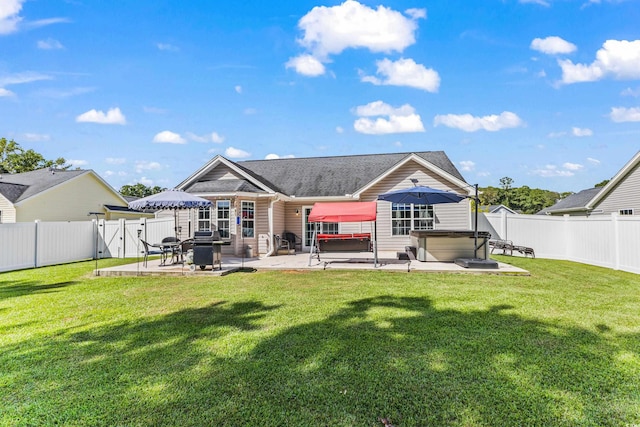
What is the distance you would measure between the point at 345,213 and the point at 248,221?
5.74 metres

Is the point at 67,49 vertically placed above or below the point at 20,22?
below

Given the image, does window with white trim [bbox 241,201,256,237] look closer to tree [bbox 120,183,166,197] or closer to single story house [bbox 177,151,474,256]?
single story house [bbox 177,151,474,256]

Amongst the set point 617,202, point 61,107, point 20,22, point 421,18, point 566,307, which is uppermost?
point 421,18

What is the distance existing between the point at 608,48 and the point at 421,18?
8.94 meters

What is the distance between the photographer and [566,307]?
219 inches

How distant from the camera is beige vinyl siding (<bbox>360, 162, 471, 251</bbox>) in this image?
1475 centimetres

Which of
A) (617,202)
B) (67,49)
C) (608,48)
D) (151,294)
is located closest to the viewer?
(151,294)

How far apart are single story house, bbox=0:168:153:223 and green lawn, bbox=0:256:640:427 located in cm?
1636

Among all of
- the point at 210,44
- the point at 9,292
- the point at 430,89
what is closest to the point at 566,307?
the point at 9,292

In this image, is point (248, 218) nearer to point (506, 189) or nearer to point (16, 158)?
point (16, 158)

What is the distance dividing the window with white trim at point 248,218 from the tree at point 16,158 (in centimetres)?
3635

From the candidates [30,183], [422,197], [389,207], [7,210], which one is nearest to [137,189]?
[30,183]

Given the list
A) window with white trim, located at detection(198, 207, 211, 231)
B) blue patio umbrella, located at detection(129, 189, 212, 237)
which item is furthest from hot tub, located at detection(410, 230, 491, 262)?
window with white trim, located at detection(198, 207, 211, 231)

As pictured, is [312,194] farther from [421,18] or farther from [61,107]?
[61,107]
